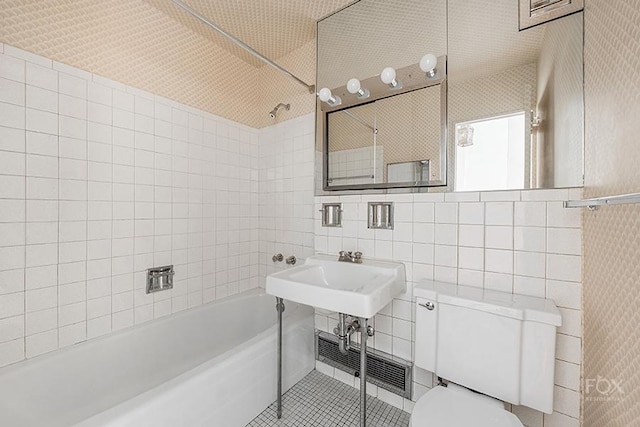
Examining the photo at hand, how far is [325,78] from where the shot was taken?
1.94m

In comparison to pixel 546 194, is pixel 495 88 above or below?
above

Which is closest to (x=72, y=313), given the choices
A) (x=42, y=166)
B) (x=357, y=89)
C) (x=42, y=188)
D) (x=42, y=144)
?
Result: (x=42, y=188)

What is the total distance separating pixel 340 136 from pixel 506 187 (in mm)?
1041

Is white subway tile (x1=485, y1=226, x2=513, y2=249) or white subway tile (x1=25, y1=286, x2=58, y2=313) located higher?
white subway tile (x1=485, y1=226, x2=513, y2=249)

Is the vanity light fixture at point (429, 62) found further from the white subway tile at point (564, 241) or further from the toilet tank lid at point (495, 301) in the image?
the toilet tank lid at point (495, 301)

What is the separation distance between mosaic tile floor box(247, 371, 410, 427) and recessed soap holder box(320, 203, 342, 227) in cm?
108

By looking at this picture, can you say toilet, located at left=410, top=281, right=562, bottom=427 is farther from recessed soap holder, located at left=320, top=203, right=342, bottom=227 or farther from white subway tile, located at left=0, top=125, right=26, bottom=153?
white subway tile, located at left=0, top=125, right=26, bottom=153

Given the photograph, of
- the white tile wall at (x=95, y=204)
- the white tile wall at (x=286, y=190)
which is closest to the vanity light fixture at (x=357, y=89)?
the white tile wall at (x=286, y=190)

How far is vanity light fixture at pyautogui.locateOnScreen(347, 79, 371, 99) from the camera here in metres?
1.57

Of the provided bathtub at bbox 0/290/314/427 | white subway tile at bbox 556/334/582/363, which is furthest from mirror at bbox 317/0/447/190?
bathtub at bbox 0/290/314/427

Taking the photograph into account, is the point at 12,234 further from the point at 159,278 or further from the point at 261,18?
the point at 261,18

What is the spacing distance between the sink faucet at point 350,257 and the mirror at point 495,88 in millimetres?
523

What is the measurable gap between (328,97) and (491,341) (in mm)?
1546

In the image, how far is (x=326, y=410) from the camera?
1.57 meters
